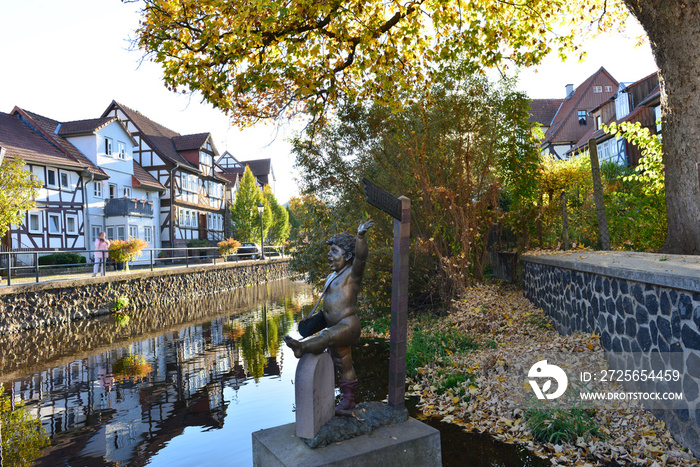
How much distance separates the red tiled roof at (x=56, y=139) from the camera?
28141 mm

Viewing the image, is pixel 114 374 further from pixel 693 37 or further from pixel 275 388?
pixel 693 37

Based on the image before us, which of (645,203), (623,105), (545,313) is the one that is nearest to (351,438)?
(545,313)

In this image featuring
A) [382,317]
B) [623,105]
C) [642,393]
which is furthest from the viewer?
[623,105]

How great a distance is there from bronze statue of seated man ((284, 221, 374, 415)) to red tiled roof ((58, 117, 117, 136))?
101 ft

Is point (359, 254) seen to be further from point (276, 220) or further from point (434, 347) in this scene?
point (276, 220)

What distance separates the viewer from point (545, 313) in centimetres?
916

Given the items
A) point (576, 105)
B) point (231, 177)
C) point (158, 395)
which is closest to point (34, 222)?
point (158, 395)

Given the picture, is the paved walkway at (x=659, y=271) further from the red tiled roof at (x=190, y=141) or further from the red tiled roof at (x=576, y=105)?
the red tiled roof at (x=190, y=141)

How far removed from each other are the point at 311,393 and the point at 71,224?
96.5ft

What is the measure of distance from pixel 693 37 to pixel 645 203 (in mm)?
3588

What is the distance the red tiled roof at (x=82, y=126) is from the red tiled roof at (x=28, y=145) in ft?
6.60

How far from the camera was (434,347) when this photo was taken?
814cm

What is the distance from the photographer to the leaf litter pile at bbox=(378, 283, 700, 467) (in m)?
4.32

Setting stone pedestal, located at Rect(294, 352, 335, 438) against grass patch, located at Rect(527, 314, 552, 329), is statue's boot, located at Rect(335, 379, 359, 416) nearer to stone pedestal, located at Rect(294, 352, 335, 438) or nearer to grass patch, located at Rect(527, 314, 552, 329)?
stone pedestal, located at Rect(294, 352, 335, 438)
